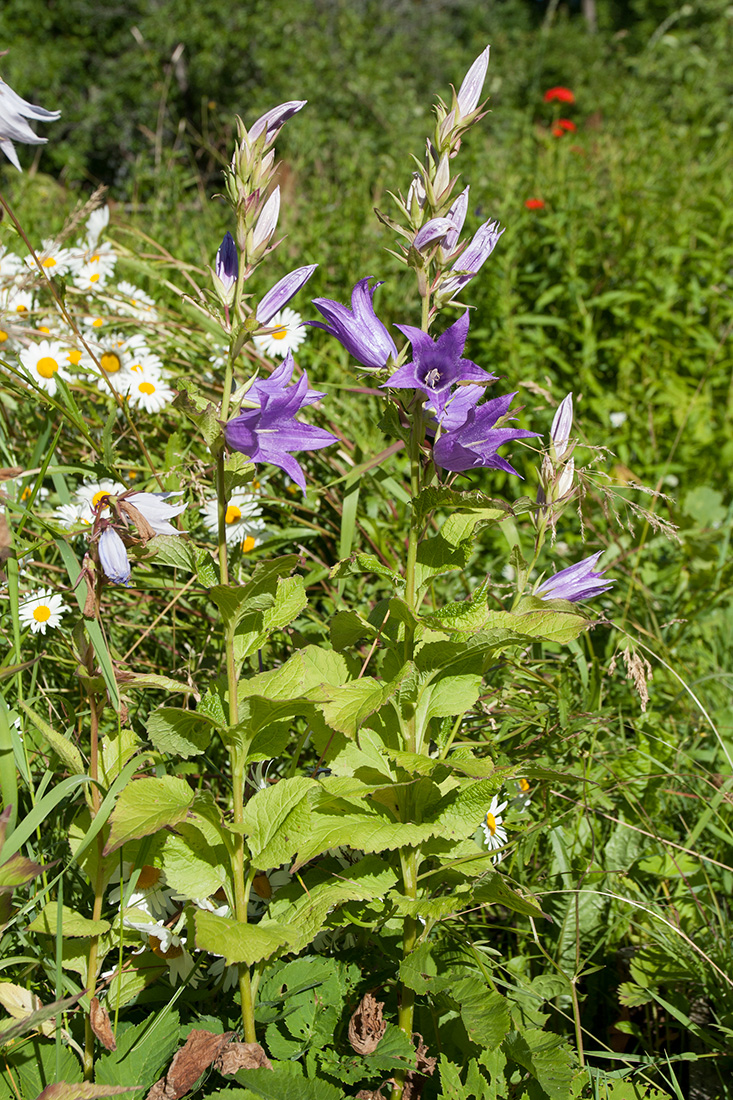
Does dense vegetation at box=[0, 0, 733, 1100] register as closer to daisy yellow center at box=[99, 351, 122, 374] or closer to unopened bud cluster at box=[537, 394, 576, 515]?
unopened bud cluster at box=[537, 394, 576, 515]

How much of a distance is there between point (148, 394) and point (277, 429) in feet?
4.08

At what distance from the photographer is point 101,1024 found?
49.9 inches

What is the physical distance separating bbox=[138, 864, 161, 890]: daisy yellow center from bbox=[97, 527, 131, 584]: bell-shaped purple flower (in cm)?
60

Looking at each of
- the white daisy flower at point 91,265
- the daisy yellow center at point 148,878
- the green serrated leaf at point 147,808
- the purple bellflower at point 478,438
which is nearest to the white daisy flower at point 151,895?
the daisy yellow center at point 148,878

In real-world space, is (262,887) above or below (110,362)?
below

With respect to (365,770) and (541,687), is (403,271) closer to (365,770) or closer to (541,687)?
(541,687)

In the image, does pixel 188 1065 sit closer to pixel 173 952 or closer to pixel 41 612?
pixel 173 952

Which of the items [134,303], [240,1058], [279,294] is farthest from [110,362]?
[240,1058]

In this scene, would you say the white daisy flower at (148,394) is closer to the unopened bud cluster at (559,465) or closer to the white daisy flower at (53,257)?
the white daisy flower at (53,257)

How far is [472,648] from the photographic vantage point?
4.15 ft

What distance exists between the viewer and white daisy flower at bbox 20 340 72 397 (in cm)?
226

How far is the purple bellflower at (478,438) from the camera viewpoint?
121cm

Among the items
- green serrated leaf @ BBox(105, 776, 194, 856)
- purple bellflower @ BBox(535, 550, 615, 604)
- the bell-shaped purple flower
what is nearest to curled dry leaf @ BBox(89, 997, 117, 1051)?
green serrated leaf @ BBox(105, 776, 194, 856)

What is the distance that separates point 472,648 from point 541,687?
2.70 feet
